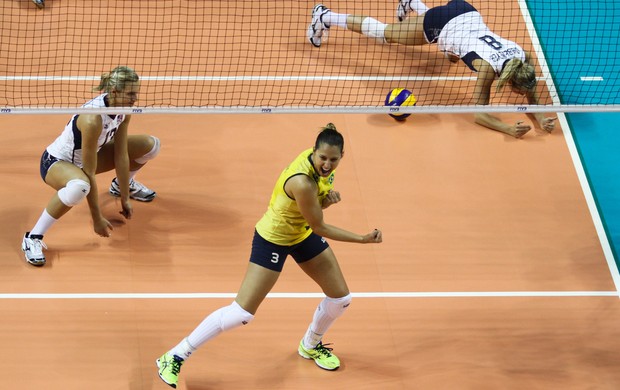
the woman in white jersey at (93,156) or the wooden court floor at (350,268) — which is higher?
the woman in white jersey at (93,156)

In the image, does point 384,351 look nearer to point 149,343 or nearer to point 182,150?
point 149,343

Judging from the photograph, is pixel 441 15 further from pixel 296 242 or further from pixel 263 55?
pixel 296 242

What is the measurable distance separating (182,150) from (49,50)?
254 centimetres

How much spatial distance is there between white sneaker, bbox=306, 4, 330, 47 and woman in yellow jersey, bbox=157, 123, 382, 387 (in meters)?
5.05

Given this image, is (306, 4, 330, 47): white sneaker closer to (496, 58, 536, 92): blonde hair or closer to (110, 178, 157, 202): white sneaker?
(496, 58, 536, 92): blonde hair

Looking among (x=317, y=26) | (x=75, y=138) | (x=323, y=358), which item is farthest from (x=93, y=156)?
(x=317, y=26)

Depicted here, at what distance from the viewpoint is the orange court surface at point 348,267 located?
8.71 meters

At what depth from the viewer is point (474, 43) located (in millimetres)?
11797

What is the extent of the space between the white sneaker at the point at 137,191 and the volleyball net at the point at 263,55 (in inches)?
57.6

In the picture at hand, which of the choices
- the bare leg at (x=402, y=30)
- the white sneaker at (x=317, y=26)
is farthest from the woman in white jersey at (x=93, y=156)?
the bare leg at (x=402, y=30)

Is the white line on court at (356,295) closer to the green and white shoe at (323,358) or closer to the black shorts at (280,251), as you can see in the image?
the green and white shoe at (323,358)

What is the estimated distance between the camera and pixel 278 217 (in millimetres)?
7758

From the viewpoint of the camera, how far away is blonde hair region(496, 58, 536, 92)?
36.8ft

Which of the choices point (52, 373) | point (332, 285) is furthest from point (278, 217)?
point (52, 373)
